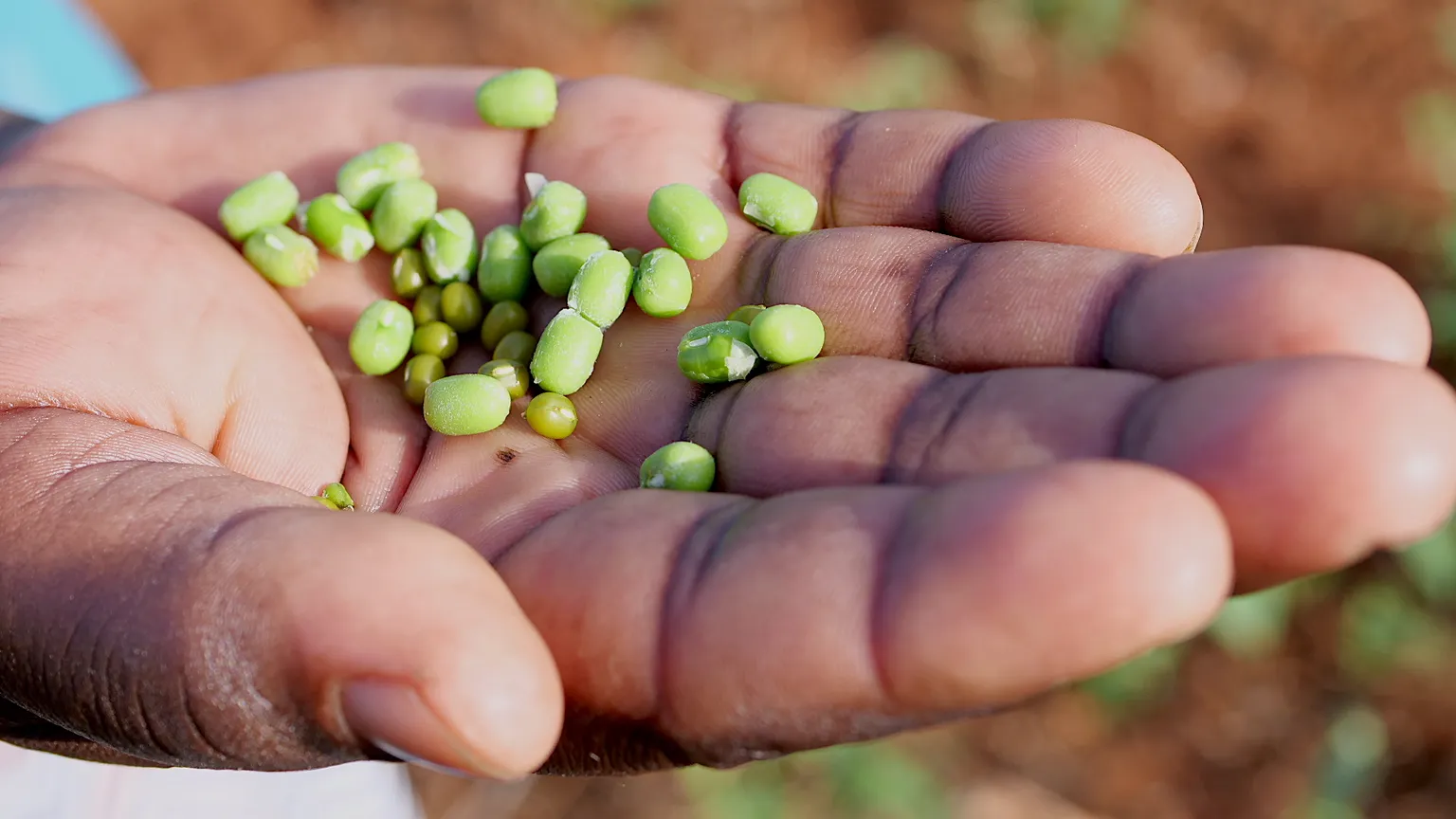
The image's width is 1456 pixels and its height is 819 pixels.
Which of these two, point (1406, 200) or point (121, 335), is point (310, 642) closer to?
point (121, 335)

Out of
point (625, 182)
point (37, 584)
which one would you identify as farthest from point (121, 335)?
point (625, 182)

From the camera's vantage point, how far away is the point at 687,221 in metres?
3.27

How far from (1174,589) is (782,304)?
4.79ft

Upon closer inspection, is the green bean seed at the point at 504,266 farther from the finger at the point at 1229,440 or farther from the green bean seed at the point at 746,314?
the finger at the point at 1229,440

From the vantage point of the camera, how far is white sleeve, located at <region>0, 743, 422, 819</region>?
3891mm

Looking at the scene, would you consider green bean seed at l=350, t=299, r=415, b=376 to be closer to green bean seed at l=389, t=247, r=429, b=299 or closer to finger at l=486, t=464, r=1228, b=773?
green bean seed at l=389, t=247, r=429, b=299

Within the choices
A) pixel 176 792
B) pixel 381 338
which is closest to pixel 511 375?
pixel 381 338

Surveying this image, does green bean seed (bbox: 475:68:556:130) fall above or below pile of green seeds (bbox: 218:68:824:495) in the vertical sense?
above

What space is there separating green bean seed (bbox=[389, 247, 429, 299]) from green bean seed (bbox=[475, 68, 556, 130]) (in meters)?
0.51

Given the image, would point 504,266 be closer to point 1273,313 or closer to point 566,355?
point 566,355

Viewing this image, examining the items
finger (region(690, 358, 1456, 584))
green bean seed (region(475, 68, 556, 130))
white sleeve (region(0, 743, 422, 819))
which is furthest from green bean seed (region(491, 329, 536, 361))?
white sleeve (region(0, 743, 422, 819))

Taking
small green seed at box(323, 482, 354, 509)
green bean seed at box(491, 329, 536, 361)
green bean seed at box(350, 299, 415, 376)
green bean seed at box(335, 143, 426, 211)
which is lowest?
small green seed at box(323, 482, 354, 509)

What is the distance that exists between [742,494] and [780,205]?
3.41 ft

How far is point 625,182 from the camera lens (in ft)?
12.2
